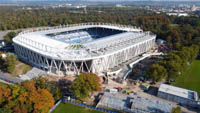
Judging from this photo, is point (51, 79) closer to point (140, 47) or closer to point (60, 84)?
point (60, 84)

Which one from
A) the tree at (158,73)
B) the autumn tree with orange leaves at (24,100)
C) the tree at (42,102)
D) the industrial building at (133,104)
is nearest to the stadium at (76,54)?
the industrial building at (133,104)

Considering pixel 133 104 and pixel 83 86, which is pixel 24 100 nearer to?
pixel 83 86

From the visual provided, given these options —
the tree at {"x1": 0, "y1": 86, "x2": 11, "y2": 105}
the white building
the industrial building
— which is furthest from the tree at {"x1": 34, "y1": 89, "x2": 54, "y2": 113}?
the white building

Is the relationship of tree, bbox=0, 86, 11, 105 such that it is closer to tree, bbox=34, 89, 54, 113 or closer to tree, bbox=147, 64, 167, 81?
tree, bbox=34, 89, 54, 113

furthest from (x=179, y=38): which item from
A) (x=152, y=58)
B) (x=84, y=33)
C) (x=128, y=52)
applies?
(x=84, y=33)

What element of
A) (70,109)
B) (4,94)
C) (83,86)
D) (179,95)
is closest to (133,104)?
(83,86)

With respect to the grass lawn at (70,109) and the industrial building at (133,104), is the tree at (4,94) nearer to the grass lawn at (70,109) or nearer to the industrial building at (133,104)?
the grass lawn at (70,109)
